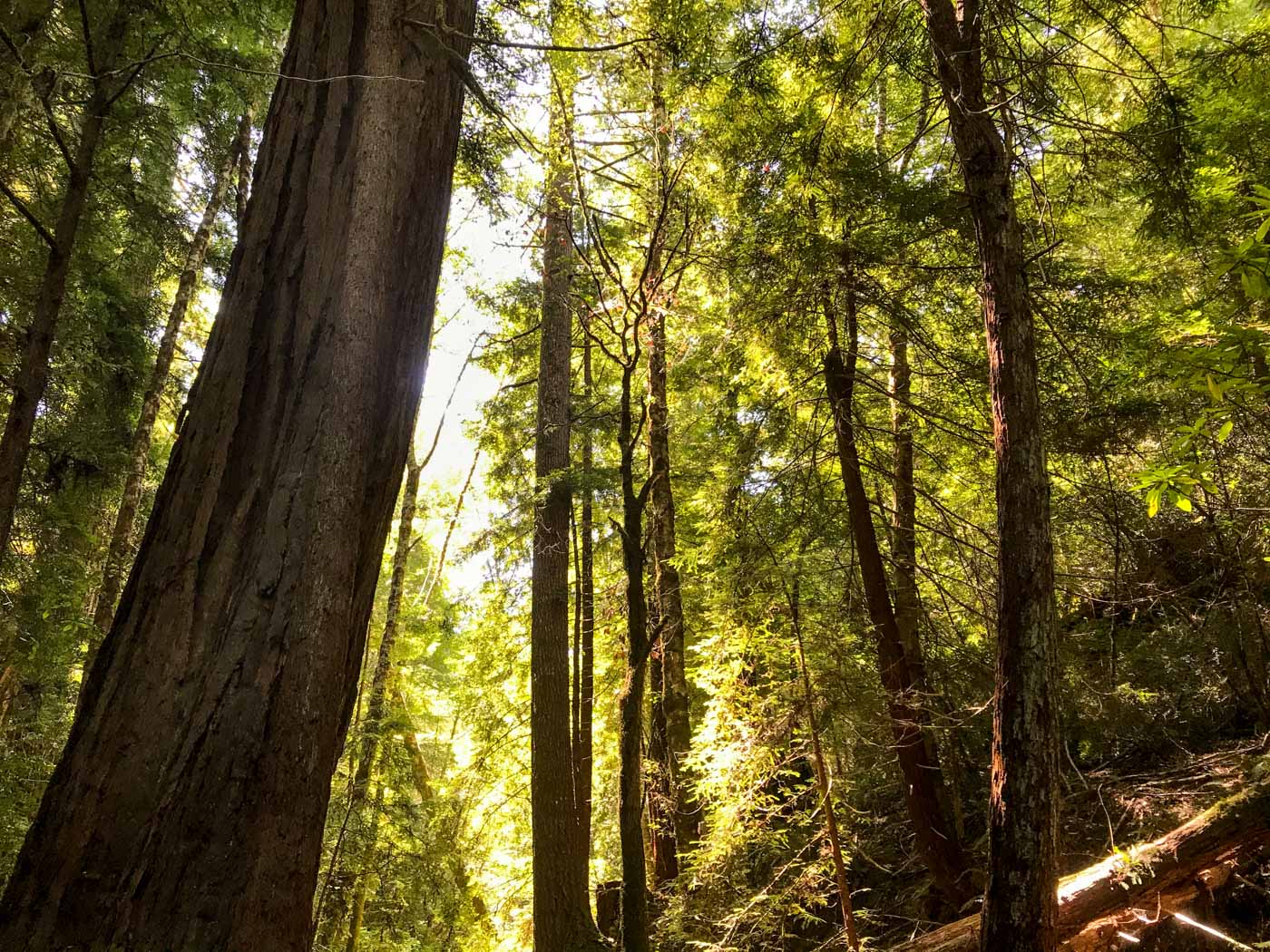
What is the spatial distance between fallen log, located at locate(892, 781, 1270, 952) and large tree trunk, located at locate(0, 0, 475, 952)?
4806 millimetres

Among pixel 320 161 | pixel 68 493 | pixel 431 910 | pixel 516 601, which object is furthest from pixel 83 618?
pixel 320 161

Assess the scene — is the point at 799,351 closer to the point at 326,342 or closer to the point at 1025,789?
the point at 1025,789

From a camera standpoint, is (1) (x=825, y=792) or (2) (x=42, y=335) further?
(1) (x=825, y=792)

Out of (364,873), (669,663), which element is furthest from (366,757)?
(669,663)

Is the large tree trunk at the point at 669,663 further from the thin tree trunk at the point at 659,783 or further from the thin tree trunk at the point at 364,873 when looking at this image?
the thin tree trunk at the point at 364,873

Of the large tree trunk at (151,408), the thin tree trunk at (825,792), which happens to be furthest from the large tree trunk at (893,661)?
the large tree trunk at (151,408)

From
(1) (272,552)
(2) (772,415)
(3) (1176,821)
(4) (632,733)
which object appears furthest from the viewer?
(2) (772,415)

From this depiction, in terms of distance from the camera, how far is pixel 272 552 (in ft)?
5.33

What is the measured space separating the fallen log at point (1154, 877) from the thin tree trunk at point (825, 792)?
1.50 feet

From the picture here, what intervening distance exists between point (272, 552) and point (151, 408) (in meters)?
8.70

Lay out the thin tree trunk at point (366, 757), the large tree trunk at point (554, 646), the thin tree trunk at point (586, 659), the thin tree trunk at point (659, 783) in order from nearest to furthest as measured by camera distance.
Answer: the large tree trunk at point (554, 646) → the thin tree trunk at point (659, 783) → the thin tree trunk at point (586, 659) → the thin tree trunk at point (366, 757)

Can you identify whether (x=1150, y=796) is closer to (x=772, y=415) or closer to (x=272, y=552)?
(x=772, y=415)

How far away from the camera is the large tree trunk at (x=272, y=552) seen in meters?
1.36

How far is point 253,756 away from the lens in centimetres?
145
